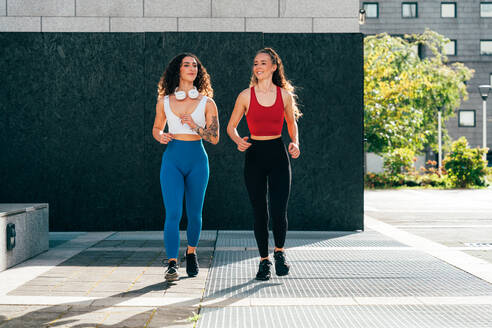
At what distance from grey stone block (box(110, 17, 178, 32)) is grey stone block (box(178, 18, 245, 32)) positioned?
0.46ft

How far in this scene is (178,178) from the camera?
5012 mm

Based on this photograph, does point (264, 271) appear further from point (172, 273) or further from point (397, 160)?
point (397, 160)

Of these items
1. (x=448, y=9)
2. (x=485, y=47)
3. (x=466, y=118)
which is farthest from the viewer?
(x=485, y=47)

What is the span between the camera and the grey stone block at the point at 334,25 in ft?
28.7

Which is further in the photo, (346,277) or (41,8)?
(41,8)

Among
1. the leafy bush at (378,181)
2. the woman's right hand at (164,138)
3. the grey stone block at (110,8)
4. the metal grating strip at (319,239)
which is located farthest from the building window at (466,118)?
the woman's right hand at (164,138)

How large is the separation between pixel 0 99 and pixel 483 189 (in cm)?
1788

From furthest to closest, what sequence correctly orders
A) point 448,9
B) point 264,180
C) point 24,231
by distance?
point 448,9 → point 24,231 → point 264,180

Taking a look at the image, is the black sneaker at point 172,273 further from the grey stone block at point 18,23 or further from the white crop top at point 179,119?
the grey stone block at point 18,23

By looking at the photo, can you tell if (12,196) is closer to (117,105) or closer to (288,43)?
(117,105)

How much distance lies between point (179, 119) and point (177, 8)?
13.8 ft

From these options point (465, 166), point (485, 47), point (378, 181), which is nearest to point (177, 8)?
point (378, 181)

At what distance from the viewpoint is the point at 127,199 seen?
8648 millimetres

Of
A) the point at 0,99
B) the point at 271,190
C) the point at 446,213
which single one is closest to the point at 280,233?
the point at 271,190
